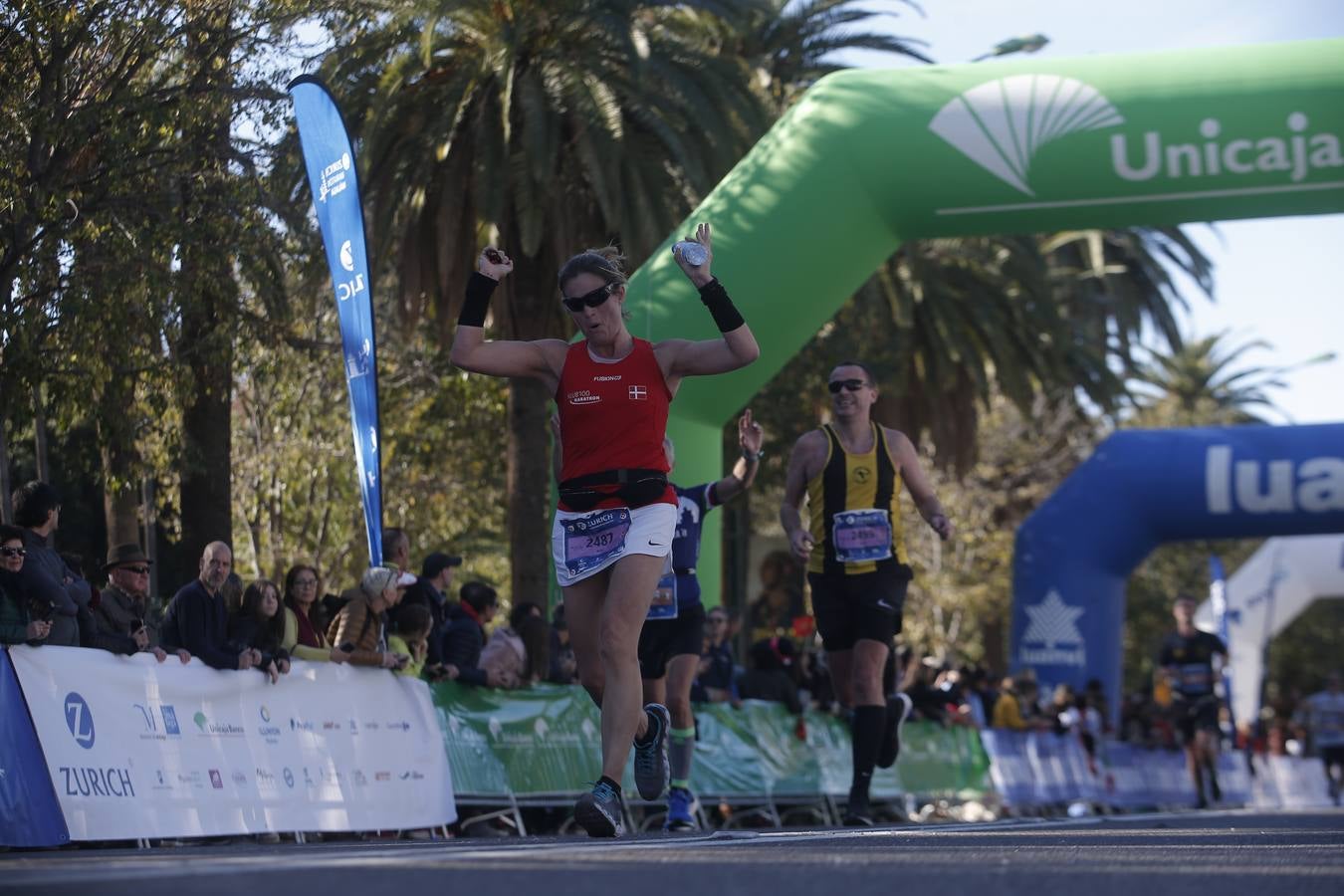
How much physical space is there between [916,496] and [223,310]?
521 centimetres

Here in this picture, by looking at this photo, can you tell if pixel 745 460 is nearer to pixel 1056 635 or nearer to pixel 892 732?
pixel 892 732

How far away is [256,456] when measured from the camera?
24766mm

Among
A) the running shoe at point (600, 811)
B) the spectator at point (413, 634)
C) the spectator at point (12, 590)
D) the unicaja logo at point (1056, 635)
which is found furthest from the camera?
the unicaja logo at point (1056, 635)

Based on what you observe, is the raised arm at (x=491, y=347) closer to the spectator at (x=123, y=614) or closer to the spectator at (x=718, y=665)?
the spectator at (x=123, y=614)

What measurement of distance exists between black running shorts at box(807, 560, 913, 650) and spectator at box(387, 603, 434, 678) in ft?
8.70

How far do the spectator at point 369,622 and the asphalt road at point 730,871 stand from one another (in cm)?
480

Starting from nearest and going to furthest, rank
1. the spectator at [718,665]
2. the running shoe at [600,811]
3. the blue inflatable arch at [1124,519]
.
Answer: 1. the running shoe at [600,811]
2. the spectator at [718,665]
3. the blue inflatable arch at [1124,519]

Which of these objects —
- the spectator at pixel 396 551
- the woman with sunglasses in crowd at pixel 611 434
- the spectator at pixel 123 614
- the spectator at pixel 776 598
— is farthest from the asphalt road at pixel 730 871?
the spectator at pixel 776 598

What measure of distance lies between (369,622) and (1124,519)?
507 inches

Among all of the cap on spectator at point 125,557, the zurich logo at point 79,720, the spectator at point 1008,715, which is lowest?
the spectator at point 1008,715

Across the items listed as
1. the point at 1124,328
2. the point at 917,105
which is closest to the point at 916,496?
the point at 917,105

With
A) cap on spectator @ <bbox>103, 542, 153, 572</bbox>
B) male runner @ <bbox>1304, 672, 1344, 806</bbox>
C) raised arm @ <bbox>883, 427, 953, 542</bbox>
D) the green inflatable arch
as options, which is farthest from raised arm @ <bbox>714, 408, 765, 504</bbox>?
male runner @ <bbox>1304, 672, 1344, 806</bbox>

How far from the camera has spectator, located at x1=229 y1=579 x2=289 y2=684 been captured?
9.63 m

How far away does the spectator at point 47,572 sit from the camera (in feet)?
27.3
